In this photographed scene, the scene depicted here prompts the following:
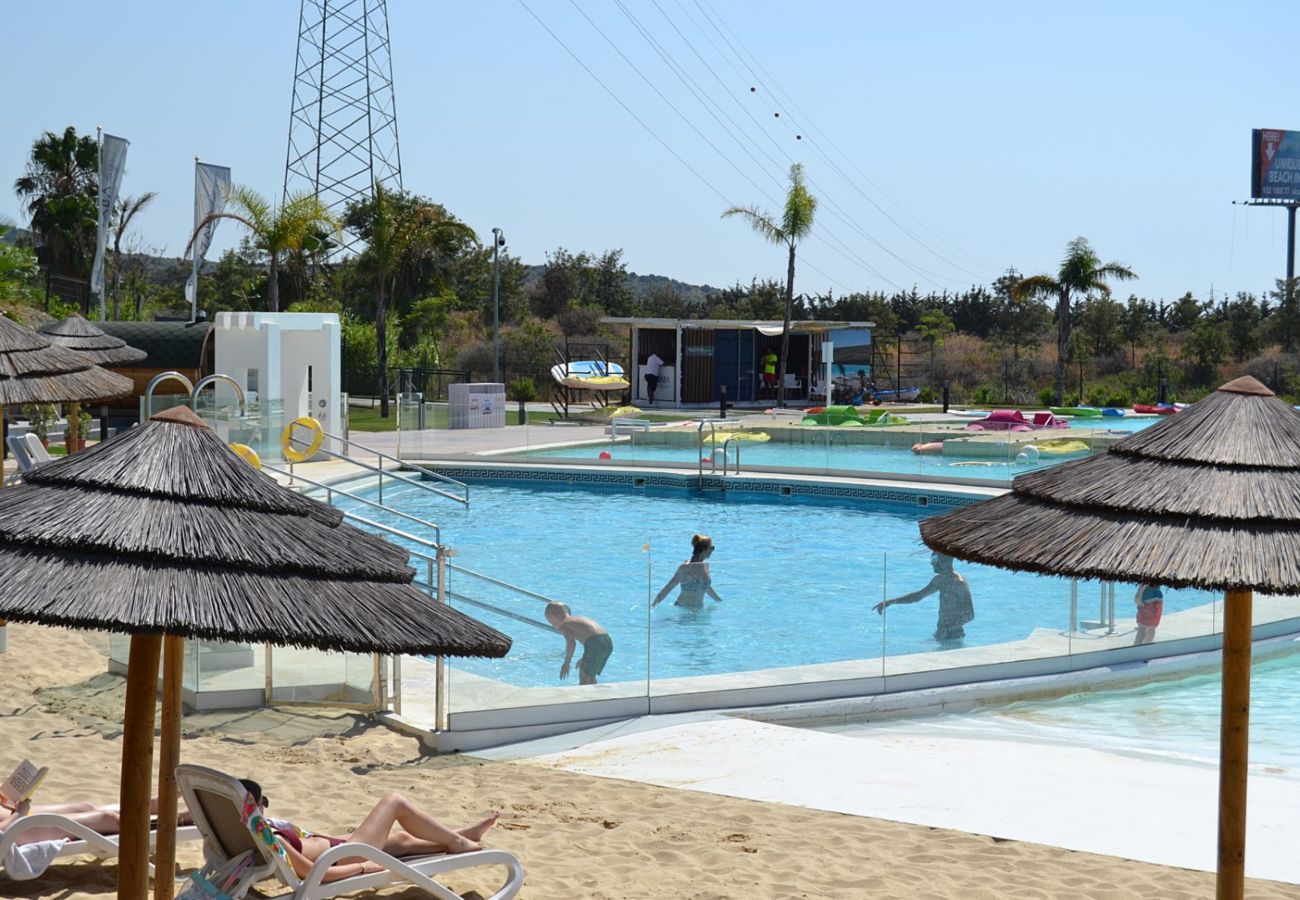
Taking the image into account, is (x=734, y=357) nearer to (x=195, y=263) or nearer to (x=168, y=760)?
(x=195, y=263)

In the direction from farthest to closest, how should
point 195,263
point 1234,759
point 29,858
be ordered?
point 195,263
point 29,858
point 1234,759

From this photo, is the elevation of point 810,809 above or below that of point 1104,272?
below

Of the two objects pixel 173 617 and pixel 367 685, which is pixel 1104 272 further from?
pixel 173 617

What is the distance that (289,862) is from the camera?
17.1ft

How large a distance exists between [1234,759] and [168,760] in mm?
3724

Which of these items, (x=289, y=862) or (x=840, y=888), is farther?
(x=840, y=888)

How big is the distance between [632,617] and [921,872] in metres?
3.44

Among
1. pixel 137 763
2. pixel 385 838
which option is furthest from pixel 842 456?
pixel 137 763

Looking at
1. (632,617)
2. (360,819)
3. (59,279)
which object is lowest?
(360,819)

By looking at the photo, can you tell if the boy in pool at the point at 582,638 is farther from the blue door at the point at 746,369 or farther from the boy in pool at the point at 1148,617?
the blue door at the point at 746,369

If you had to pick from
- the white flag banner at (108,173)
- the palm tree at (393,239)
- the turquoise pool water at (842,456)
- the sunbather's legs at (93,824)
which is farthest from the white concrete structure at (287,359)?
the sunbather's legs at (93,824)

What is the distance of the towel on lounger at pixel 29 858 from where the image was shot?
18.1ft

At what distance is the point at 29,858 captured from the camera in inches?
218

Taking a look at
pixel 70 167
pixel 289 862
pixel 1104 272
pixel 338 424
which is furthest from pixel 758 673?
pixel 70 167
